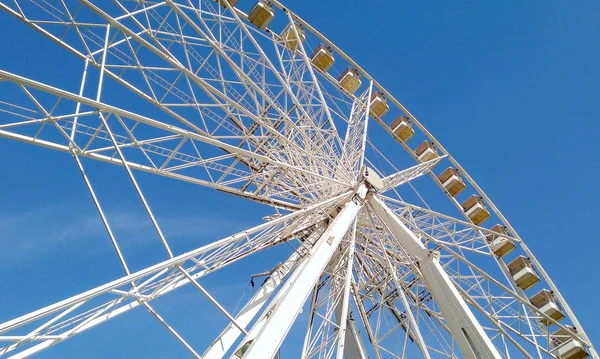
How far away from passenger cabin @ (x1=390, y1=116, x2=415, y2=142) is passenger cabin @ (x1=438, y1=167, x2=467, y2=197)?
6.83 ft

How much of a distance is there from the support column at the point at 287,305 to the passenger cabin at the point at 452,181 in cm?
950

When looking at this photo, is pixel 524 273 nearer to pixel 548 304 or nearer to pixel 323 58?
pixel 548 304

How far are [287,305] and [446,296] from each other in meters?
4.01

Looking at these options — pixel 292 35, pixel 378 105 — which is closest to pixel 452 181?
pixel 378 105

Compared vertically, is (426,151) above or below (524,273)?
above

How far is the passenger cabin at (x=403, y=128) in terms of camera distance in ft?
57.6

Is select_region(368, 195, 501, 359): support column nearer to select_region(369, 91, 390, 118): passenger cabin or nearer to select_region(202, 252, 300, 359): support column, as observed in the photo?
select_region(202, 252, 300, 359): support column

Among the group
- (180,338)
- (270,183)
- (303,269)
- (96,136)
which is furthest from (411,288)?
(96,136)

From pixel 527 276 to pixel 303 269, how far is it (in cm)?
1211

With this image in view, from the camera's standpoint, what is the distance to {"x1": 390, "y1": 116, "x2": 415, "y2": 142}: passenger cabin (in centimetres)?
1755

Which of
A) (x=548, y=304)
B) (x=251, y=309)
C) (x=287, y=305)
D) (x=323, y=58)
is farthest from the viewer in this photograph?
(x=548, y=304)

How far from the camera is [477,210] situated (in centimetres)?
1803

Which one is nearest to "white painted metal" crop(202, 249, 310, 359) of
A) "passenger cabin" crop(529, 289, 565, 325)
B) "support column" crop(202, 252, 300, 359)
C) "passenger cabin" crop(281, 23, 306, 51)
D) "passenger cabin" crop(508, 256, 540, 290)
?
"support column" crop(202, 252, 300, 359)

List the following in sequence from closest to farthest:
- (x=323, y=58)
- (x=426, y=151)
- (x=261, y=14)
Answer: (x=261, y=14) → (x=323, y=58) → (x=426, y=151)
